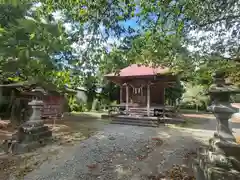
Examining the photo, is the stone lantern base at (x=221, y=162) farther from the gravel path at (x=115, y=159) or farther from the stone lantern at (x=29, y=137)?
the stone lantern at (x=29, y=137)

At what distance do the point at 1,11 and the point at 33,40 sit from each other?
6.41 metres

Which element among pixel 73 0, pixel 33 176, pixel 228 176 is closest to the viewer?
pixel 228 176

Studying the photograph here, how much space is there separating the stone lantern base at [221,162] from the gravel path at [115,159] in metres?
1.28

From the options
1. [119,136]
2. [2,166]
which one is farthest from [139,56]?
[2,166]

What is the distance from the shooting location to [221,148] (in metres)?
3.00

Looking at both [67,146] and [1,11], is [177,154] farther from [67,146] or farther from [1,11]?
[1,11]

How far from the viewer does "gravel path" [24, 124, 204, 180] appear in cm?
380

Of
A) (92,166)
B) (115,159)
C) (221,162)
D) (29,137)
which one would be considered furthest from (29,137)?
(221,162)

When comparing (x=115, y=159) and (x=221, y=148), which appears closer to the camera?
(x=221, y=148)

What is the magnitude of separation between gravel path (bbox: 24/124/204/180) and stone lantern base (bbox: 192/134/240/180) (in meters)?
1.28

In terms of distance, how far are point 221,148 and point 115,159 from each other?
270 cm

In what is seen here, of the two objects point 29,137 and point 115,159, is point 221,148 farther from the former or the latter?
point 29,137

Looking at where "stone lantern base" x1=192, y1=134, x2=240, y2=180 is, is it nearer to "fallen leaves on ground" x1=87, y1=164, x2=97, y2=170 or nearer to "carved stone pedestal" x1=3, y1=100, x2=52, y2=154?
"fallen leaves on ground" x1=87, y1=164, x2=97, y2=170

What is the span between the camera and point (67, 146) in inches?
227
